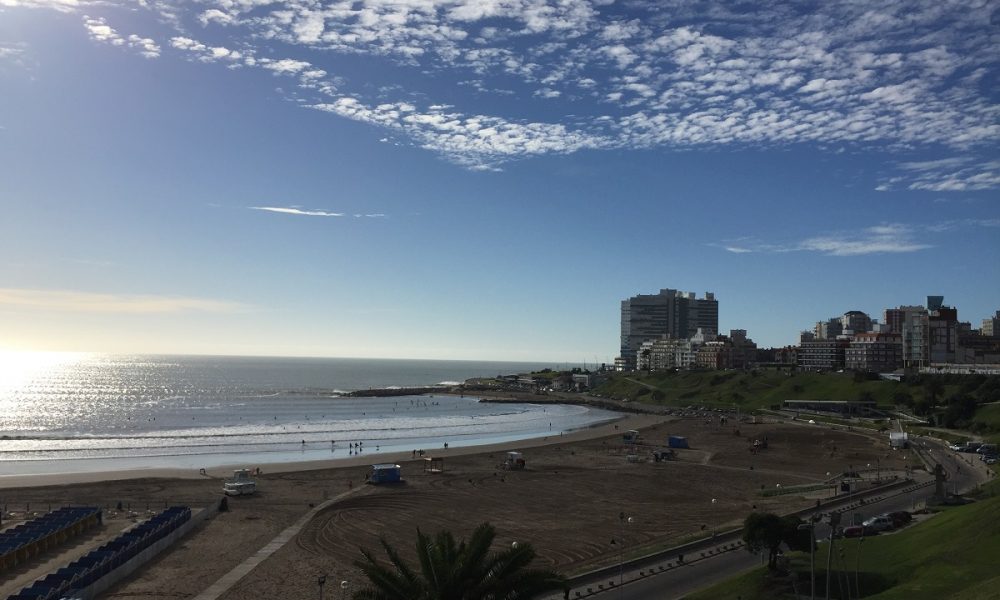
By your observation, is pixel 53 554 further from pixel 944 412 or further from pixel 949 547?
pixel 944 412

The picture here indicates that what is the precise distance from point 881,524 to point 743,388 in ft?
377

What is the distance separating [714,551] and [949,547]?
371 inches

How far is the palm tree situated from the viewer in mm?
16562

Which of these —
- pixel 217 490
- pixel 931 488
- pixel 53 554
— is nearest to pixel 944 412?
pixel 931 488

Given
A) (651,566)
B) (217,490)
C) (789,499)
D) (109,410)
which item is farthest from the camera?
(109,410)

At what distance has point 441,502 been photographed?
46.3 metres

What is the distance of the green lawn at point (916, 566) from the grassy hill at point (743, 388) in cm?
9075

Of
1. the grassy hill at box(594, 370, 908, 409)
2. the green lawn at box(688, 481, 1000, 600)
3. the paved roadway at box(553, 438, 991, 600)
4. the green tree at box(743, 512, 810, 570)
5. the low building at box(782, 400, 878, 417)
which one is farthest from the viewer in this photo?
the grassy hill at box(594, 370, 908, 409)

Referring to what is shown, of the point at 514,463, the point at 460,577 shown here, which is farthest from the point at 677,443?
the point at 460,577

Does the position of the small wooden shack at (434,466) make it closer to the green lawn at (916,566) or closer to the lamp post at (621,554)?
the lamp post at (621,554)

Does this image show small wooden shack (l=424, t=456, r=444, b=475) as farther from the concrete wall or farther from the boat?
the concrete wall

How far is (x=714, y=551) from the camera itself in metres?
31.9

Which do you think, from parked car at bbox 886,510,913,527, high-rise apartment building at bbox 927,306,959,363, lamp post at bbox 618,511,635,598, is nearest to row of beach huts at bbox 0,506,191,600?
lamp post at bbox 618,511,635,598

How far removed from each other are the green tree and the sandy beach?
7.15 metres
